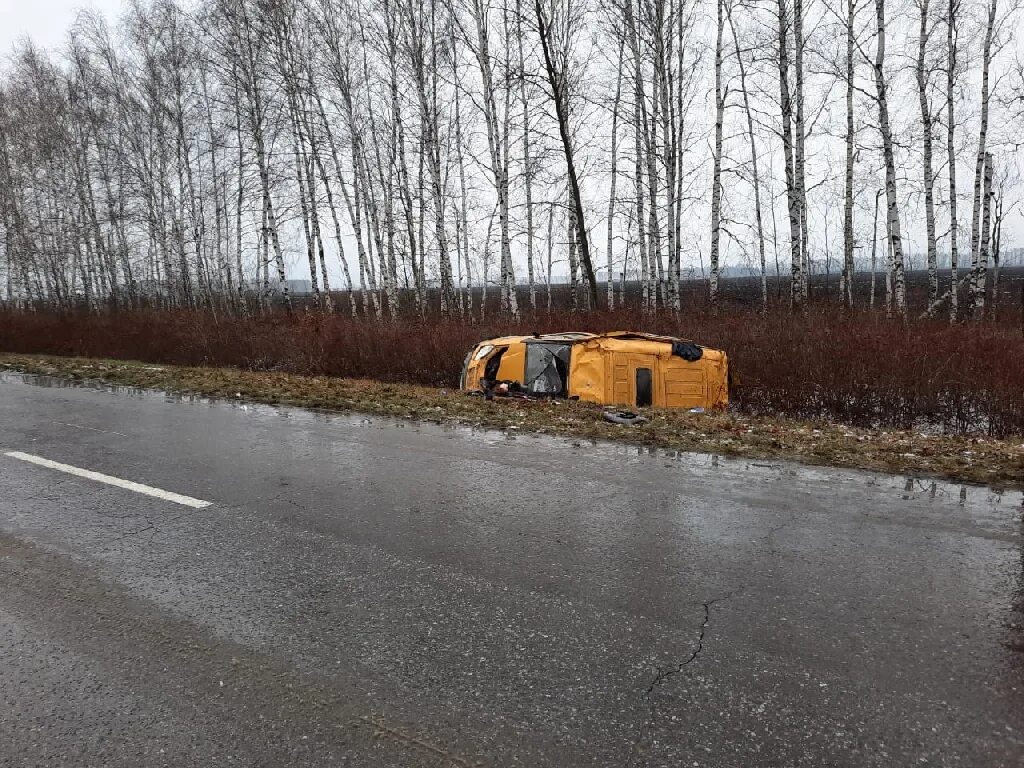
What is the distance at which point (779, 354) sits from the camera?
1111 cm

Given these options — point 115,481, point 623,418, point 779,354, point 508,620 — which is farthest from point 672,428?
point 115,481

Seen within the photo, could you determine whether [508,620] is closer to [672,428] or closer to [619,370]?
[672,428]

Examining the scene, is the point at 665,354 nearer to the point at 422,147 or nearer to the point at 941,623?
the point at 941,623

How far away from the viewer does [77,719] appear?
2.48 m

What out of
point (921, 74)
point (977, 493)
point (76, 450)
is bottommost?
point (977, 493)

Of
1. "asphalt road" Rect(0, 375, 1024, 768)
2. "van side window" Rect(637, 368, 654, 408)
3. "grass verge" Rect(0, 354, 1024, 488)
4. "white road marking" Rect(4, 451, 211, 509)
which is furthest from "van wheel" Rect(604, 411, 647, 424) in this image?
"white road marking" Rect(4, 451, 211, 509)

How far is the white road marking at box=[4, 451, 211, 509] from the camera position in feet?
16.6

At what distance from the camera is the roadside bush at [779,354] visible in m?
9.71

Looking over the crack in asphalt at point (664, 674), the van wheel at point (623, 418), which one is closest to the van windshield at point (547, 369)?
the van wheel at point (623, 418)

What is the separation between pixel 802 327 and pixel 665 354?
10.5 feet

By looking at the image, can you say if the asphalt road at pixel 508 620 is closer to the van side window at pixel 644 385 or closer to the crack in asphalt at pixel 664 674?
the crack in asphalt at pixel 664 674

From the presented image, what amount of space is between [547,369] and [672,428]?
3.07m

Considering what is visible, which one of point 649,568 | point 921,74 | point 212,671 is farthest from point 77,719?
point 921,74

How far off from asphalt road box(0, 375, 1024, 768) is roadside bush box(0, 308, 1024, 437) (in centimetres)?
517
